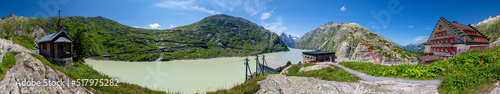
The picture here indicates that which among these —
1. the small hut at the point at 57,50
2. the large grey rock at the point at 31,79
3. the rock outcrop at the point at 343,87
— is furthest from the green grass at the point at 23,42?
the rock outcrop at the point at 343,87

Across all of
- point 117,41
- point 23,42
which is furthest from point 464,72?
point 117,41

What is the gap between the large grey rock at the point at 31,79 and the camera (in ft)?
20.4

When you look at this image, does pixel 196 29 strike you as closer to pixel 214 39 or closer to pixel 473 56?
pixel 214 39

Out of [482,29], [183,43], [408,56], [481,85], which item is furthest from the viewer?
[183,43]

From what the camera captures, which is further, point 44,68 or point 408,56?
point 408,56

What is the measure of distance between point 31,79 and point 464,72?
2196 centimetres

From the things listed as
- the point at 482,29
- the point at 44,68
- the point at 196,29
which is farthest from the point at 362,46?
the point at 196,29

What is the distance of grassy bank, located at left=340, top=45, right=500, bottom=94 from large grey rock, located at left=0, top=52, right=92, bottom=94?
17.0 m

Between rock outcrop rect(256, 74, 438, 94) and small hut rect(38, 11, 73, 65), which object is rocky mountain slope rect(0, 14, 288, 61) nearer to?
small hut rect(38, 11, 73, 65)

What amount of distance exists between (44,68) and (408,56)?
259 ft

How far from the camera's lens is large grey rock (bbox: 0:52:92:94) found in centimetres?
621

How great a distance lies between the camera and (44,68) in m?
9.41

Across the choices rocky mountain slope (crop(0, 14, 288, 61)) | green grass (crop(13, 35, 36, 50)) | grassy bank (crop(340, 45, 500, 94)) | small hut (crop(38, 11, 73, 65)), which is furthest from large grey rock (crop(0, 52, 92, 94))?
rocky mountain slope (crop(0, 14, 288, 61))

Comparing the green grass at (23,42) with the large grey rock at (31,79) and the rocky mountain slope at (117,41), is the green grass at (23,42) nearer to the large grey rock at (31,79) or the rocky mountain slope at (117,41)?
the large grey rock at (31,79)
